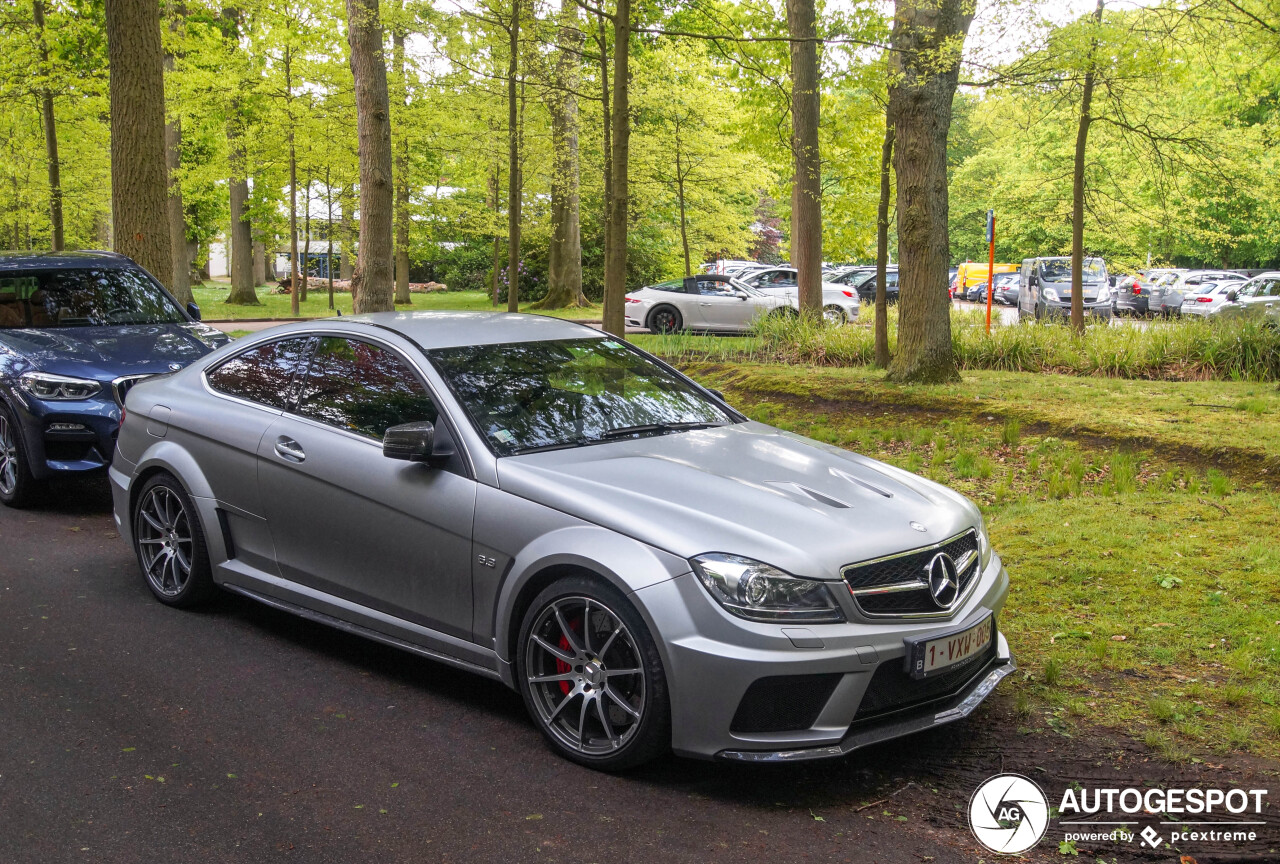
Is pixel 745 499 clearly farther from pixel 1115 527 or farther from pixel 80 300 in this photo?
pixel 80 300

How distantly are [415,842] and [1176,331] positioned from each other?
549 inches

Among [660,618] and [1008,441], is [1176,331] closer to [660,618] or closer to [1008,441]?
[1008,441]

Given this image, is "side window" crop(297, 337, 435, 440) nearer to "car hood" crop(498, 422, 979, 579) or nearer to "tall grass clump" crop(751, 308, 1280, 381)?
"car hood" crop(498, 422, 979, 579)

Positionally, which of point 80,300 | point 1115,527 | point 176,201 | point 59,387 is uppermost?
point 176,201

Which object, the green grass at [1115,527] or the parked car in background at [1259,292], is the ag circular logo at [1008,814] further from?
the parked car in background at [1259,292]

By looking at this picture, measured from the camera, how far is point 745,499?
4285 mm

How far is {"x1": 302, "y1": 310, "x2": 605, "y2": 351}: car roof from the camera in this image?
212 inches

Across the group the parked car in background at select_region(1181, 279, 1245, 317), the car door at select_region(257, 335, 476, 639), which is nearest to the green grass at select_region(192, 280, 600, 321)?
the parked car in background at select_region(1181, 279, 1245, 317)

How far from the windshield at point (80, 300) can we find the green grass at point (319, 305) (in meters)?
14.6

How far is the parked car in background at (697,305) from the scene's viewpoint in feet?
80.9

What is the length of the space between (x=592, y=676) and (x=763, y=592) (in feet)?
2.43

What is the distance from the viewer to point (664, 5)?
15391mm

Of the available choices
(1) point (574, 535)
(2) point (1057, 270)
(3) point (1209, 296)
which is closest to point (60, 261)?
(1) point (574, 535)

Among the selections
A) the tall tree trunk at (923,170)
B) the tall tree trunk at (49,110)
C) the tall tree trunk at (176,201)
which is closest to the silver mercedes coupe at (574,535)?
the tall tree trunk at (923,170)
